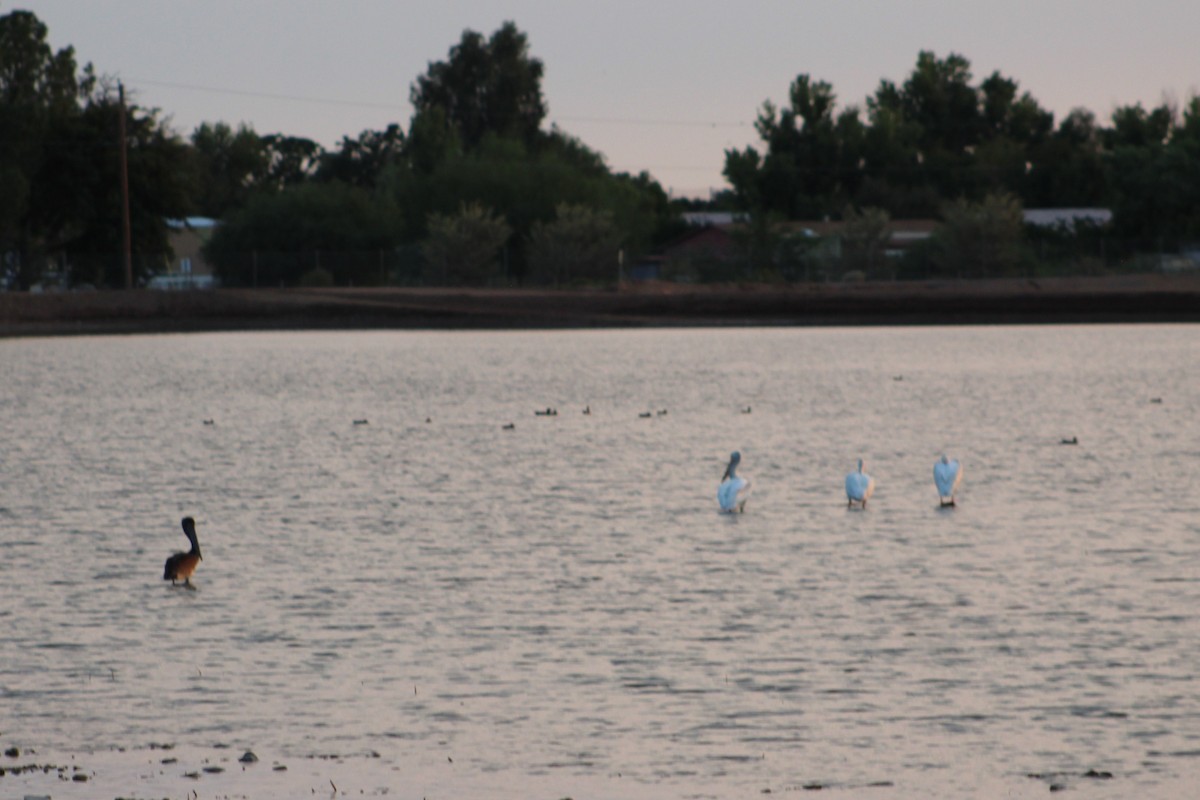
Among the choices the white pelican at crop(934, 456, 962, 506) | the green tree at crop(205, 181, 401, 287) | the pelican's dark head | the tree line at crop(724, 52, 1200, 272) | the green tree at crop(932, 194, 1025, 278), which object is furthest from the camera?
the tree line at crop(724, 52, 1200, 272)

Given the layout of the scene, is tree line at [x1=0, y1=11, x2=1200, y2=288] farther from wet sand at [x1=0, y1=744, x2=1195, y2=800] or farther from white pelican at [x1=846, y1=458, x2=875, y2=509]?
wet sand at [x1=0, y1=744, x2=1195, y2=800]

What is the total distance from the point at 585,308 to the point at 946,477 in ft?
195

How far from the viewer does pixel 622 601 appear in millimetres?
13281

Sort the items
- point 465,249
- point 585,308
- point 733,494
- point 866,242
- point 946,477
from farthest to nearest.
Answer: point 866,242, point 465,249, point 585,308, point 946,477, point 733,494

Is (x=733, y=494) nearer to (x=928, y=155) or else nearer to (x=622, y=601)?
(x=622, y=601)

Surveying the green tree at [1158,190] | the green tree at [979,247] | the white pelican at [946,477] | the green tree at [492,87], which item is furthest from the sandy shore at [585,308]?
the white pelican at [946,477]

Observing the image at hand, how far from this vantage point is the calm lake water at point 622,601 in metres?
9.20

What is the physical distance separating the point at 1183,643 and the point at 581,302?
67.0m

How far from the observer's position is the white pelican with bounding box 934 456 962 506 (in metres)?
18.7

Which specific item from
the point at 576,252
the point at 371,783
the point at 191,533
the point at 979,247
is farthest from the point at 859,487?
the point at 979,247

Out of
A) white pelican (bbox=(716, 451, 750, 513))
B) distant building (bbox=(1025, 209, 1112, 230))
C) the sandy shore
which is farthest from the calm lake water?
A: distant building (bbox=(1025, 209, 1112, 230))

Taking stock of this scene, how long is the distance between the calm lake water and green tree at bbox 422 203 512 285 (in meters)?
55.7

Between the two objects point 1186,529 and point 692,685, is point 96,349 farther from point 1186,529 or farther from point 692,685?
point 692,685

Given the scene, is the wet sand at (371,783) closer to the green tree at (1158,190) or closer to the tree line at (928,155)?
the green tree at (1158,190)
